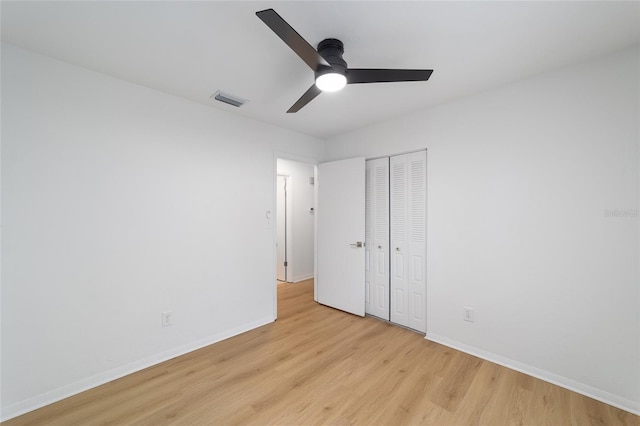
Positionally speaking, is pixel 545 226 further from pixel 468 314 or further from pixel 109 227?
pixel 109 227

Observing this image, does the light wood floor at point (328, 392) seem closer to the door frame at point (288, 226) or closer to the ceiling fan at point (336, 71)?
the ceiling fan at point (336, 71)

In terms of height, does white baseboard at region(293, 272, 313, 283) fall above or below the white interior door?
below

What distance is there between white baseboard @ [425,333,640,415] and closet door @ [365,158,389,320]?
0.81 m

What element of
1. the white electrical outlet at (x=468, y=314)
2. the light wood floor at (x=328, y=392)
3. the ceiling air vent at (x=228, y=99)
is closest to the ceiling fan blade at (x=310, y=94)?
the ceiling air vent at (x=228, y=99)

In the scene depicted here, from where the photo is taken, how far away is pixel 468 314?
8.30 ft

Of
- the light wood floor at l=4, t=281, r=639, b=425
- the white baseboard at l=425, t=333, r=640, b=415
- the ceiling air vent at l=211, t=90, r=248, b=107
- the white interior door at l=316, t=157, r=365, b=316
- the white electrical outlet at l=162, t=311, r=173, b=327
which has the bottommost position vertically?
the light wood floor at l=4, t=281, r=639, b=425

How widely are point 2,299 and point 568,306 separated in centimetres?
413

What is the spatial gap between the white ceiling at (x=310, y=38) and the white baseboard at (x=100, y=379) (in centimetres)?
248

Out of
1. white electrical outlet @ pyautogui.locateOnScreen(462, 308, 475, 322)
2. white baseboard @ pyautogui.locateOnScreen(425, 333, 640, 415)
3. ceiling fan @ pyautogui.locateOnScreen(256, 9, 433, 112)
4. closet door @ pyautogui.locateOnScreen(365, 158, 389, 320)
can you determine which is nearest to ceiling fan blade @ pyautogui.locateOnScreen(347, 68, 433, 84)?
ceiling fan @ pyautogui.locateOnScreen(256, 9, 433, 112)

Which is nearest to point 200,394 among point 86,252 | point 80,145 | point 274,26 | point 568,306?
point 86,252

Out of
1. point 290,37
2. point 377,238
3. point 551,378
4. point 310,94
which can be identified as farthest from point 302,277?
point 290,37

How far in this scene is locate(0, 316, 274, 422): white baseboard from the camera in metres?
1.76

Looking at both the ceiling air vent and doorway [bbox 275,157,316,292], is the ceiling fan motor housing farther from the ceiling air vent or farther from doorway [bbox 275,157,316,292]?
doorway [bbox 275,157,316,292]

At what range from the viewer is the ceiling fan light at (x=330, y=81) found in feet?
5.24
